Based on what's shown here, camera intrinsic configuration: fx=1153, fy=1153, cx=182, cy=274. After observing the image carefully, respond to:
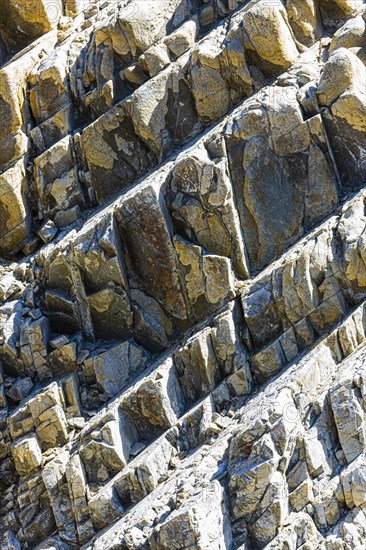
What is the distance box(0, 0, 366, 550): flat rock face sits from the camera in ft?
63.3

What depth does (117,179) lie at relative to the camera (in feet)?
78.7

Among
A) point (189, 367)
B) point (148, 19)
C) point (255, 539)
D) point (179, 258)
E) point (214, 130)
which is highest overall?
point (148, 19)

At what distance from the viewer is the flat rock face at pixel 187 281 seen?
19.3 metres

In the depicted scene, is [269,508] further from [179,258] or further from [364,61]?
[364,61]

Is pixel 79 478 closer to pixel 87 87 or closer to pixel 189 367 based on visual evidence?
pixel 189 367

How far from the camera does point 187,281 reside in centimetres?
2209

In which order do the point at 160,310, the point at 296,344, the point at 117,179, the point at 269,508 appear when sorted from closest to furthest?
the point at 269,508 < the point at 296,344 < the point at 160,310 < the point at 117,179

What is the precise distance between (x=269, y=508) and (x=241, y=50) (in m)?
9.45

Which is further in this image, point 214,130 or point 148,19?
point 148,19

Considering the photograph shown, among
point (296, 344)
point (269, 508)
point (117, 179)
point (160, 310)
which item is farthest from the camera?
point (117, 179)

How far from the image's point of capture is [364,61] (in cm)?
2283

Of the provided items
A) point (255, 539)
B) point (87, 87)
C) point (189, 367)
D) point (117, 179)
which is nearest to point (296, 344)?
point (189, 367)

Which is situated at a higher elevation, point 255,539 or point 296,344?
point 296,344

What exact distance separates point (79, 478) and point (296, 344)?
463cm
